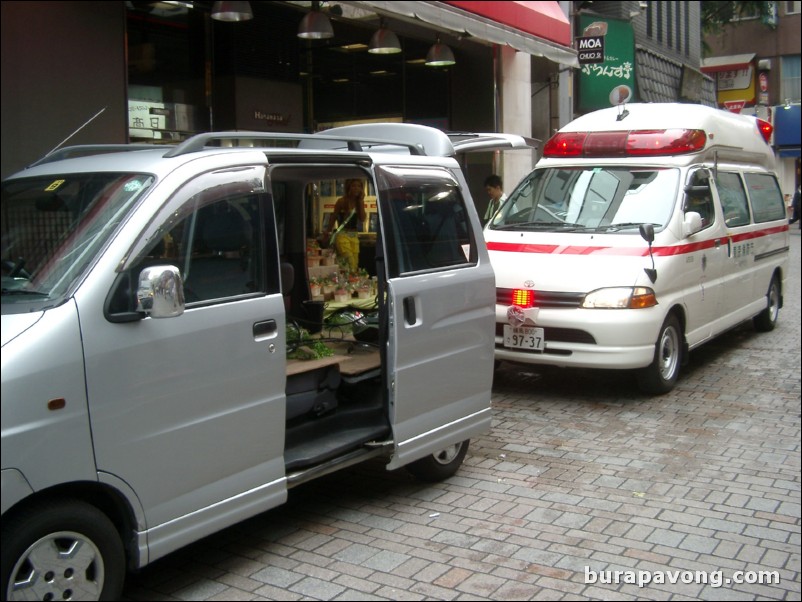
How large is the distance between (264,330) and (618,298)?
14.3ft

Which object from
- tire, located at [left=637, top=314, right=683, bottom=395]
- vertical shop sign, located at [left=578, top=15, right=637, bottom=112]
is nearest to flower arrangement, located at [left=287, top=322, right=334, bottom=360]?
tire, located at [left=637, top=314, right=683, bottom=395]

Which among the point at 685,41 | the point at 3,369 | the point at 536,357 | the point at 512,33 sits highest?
the point at 685,41

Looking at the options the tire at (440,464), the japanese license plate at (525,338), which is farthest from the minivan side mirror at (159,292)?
the japanese license plate at (525,338)

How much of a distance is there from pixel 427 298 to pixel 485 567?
1.63 meters

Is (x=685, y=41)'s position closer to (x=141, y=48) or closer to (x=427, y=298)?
(x=141, y=48)

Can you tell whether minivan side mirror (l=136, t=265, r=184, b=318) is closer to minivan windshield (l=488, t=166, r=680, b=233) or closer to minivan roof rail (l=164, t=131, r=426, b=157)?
minivan roof rail (l=164, t=131, r=426, b=157)

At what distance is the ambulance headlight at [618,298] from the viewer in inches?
308

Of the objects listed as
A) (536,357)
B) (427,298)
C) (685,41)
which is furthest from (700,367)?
(685,41)

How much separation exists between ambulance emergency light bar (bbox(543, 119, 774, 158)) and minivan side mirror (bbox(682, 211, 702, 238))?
0.84 m

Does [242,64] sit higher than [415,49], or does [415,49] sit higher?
[415,49]

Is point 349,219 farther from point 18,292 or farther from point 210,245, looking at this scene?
point 18,292

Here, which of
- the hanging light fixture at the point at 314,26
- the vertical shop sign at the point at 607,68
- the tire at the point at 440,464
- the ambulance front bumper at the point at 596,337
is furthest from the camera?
the vertical shop sign at the point at 607,68

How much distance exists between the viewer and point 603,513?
5.38m

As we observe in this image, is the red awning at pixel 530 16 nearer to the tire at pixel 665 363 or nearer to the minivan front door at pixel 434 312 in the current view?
the tire at pixel 665 363
